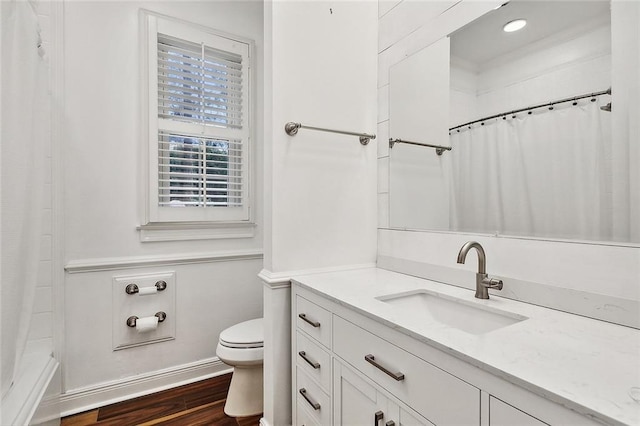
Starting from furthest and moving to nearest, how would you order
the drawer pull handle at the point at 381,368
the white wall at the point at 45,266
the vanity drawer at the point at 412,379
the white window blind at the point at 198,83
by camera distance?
1. the white window blind at the point at 198,83
2. the white wall at the point at 45,266
3. the drawer pull handle at the point at 381,368
4. the vanity drawer at the point at 412,379

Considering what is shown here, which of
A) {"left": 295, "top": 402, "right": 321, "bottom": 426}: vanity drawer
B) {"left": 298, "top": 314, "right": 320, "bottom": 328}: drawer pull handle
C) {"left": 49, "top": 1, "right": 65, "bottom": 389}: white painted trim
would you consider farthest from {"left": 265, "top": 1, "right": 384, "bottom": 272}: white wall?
{"left": 49, "top": 1, "right": 65, "bottom": 389}: white painted trim

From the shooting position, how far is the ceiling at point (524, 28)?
3.21 ft

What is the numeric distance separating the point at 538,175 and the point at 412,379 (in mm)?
791

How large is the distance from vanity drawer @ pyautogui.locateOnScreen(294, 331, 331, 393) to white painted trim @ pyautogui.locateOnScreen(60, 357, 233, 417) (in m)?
1.10

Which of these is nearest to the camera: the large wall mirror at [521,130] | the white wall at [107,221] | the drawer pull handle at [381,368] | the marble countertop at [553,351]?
the marble countertop at [553,351]

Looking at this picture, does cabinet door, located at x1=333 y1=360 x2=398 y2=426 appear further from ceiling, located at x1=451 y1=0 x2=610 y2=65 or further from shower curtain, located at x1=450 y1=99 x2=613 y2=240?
ceiling, located at x1=451 y1=0 x2=610 y2=65

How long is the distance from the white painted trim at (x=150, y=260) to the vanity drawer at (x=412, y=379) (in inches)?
53.4

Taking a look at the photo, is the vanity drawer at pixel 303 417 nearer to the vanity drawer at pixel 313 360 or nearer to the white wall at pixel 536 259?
the vanity drawer at pixel 313 360

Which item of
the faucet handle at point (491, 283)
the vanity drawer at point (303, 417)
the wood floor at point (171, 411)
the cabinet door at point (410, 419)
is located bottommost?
the wood floor at point (171, 411)

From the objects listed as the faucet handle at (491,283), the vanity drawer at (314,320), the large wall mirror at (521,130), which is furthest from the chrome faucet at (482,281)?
the vanity drawer at (314,320)

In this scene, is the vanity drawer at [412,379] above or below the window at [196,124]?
below

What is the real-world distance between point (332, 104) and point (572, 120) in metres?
0.95

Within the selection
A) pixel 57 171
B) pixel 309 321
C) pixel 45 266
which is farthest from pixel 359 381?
pixel 57 171

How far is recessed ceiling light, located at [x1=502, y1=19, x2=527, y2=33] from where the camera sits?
44.5 inches
